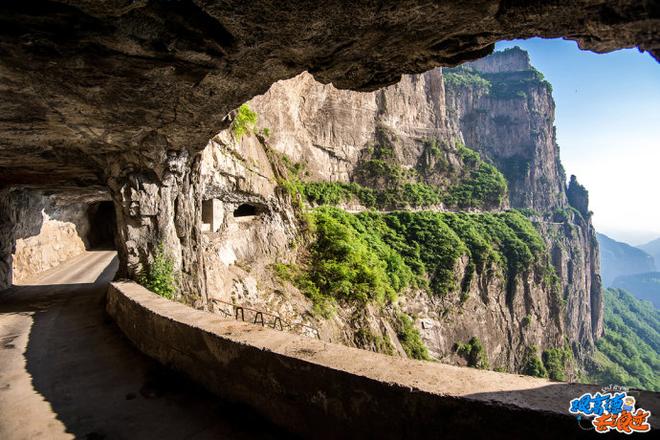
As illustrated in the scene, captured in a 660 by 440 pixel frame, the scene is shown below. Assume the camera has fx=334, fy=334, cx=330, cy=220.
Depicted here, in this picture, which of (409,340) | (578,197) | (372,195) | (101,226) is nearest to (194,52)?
(409,340)

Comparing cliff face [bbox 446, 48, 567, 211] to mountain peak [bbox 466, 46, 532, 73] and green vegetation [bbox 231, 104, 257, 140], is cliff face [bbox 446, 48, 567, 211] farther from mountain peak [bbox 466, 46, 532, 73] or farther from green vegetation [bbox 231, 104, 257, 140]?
green vegetation [bbox 231, 104, 257, 140]

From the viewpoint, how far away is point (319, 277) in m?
17.0

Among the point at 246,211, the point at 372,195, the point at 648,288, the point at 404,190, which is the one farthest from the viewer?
the point at 648,288

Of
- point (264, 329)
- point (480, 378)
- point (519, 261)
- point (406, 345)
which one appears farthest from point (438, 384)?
point (519, 261)

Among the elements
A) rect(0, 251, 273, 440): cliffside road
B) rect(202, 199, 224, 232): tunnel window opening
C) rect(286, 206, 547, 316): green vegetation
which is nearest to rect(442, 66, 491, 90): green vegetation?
rect(286, 206, 547, 316): green vegetation

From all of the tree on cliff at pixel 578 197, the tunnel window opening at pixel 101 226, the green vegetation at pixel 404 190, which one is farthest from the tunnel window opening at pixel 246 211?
the tree on cliff at pixel 578 197

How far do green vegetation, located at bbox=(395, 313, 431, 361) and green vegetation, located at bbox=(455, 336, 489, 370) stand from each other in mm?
7235

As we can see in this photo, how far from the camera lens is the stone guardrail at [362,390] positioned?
1.87 metres

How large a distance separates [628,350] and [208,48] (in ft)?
339

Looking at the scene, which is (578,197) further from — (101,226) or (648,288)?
(648,288)

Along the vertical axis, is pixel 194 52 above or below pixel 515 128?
below

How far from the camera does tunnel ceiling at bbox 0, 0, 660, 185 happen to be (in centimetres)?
304

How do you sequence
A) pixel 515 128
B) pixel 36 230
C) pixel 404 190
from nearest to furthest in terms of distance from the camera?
1. pixel 36 230
2. pixel 404 190
3. pixel 515 128

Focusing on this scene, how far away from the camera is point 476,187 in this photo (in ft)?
164
